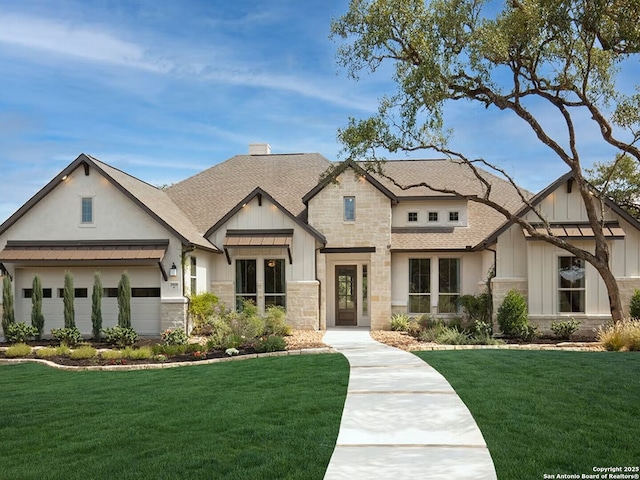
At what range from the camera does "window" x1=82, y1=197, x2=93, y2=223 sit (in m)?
19.9

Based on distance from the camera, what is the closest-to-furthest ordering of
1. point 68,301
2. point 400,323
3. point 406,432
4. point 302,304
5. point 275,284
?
1. point 406,432
2. point 68,301
3. point 400,323
4. point 302,304
5. point 275,284

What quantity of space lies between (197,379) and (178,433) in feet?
13.3

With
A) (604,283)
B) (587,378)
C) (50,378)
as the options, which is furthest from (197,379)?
(604,283)

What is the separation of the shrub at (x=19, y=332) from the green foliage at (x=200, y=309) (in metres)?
4.90

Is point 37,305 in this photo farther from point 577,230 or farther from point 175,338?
point 577,230

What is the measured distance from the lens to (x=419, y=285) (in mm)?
22109

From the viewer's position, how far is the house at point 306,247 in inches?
761

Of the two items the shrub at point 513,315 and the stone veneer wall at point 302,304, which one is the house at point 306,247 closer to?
the stone veneer wall at point 302,304

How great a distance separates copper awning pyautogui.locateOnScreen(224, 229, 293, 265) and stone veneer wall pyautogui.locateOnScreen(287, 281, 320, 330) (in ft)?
3.37

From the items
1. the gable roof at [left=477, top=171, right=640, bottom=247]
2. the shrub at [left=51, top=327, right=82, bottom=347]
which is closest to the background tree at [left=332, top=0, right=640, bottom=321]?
the gable roof at [left=477, top=171, right=640, bottom=247]

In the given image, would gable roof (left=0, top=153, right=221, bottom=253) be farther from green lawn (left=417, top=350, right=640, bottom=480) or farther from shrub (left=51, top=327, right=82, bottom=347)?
green lawn (left=417, top=350, right=640, bottom=480)

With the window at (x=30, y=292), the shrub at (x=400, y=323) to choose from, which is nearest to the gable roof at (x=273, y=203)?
the shrub at (x=400, y=323)

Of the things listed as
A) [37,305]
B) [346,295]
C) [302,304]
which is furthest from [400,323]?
[37,305]

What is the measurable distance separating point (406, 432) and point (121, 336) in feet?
41.9
